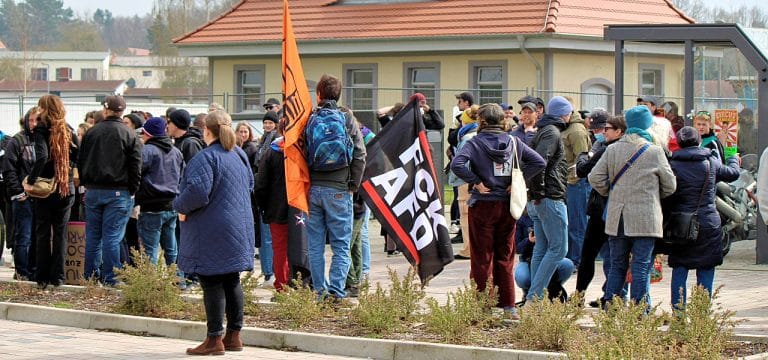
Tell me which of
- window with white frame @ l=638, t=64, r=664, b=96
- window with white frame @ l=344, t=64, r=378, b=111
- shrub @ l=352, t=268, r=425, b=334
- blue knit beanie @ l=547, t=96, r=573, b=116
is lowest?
shrub @ l=352, t=268, r=425, b=334

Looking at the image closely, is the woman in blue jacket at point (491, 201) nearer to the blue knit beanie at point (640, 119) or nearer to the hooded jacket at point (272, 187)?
the blue knit beanie at point (640, 119)

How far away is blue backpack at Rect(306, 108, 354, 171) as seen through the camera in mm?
11703

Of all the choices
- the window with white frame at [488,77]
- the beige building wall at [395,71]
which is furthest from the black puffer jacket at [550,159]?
the window with white frame at [488,77]

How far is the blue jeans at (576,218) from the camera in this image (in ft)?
49.2

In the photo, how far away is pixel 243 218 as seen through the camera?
402 inches

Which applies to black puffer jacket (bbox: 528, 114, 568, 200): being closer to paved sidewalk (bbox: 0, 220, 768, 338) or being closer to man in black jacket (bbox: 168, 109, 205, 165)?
paved sidewalk (bbox: 0, 220, 768, 338)

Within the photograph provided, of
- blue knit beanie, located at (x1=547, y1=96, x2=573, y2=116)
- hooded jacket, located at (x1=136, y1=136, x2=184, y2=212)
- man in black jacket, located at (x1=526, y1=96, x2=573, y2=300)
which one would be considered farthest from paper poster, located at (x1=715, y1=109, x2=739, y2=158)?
hooded jacket, located at (x1=136, y1=136, x2=184, y2=212)

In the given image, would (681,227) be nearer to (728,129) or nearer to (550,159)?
(550,159)

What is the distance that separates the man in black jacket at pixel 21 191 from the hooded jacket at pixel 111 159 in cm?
118

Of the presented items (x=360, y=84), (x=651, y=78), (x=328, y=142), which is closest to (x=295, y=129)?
(x=328, y=142)

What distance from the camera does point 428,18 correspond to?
34156mm

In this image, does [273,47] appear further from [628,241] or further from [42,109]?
[628,241]

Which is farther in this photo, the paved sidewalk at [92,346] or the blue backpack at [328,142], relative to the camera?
the blue backpack at [328,142]

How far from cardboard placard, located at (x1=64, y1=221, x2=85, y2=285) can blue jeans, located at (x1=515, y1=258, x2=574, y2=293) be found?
439 cm
